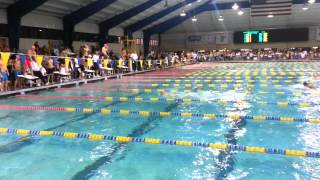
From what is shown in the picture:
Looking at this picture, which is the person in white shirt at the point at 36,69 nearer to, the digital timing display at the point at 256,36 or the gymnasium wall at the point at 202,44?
the digital timing display at the point at 256,36

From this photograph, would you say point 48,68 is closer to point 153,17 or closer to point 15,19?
point 15,19

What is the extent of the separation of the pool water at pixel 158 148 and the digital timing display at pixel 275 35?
1141 inches

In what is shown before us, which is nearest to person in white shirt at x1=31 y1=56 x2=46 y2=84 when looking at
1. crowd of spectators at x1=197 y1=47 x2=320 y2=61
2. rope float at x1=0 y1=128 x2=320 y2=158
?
rope float at x1=0 y1=128 x2=320 y2=158

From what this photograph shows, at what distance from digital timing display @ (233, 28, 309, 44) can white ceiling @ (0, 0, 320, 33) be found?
27.7 inches

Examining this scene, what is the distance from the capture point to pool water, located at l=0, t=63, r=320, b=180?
350 cm

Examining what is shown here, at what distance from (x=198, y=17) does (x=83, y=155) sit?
32120 millimetres

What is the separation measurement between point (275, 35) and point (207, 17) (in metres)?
7.41

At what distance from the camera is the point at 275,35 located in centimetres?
3556

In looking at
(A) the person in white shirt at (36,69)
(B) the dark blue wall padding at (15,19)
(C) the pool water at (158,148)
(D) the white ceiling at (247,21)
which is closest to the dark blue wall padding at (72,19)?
(B) the dark blue wall padding at (15,19)

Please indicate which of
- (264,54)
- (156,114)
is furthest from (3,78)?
(264,54)

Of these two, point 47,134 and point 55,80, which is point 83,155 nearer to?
point 47,134

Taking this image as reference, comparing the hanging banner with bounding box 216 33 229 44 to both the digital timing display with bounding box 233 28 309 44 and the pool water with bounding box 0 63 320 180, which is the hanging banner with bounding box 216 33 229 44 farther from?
the pool water with bounding box 0 63 320 180

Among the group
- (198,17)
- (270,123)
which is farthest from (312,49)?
(270,123)

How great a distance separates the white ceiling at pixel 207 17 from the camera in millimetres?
21078
